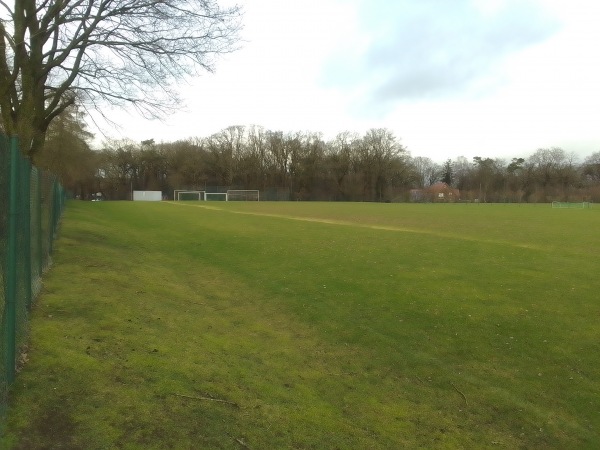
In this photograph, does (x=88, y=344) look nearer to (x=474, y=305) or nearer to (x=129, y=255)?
(x=474, y=305)

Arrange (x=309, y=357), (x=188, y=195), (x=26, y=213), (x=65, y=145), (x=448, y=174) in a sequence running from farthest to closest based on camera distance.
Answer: (x=448, y=174), (x=188, y=195), (x=65, y=145), (x=309, y=357), (x=26, y=213)

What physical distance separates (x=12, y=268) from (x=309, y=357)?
4160mm

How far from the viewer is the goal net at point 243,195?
97.9 m

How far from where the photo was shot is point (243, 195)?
325ft

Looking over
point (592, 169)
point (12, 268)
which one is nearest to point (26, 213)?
point (12, 268)

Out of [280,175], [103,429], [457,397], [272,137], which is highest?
[272,137]

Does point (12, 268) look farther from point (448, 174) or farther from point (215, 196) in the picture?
point (448, 174)

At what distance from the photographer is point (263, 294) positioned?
11.1 m

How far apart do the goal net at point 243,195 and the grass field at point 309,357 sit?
84.3m

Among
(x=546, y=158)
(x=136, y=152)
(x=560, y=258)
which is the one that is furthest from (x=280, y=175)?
(x=560, y=258)

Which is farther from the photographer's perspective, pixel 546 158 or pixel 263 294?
pixel 546 158

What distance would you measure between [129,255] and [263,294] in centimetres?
550

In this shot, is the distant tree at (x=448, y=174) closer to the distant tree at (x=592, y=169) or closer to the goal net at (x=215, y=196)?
the distant tree at (x=592, y=169)

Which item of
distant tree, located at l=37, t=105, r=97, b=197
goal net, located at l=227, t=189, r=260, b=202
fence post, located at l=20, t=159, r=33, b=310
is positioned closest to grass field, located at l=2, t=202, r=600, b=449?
fence post, located at l=20, t=159, r=33, b=310
